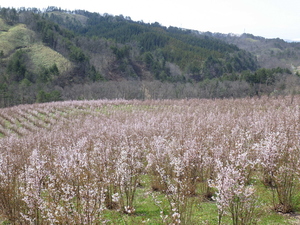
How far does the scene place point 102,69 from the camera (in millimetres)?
105688

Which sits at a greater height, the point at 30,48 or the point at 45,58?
the point at 30,48

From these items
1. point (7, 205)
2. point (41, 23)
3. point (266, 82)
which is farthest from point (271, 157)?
point (41, 23)

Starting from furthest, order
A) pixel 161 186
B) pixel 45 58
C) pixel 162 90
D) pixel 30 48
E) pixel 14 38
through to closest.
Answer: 1. pixel 14 38
2. pixel 30 48
3. pixel 45 58
4. pixel 162 90
5. pixel 161 186

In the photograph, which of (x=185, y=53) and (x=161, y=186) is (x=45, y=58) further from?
(x=161, y=186)

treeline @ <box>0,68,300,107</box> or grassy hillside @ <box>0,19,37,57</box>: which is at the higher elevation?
grassy hillside @ <box>0,19,37,57</box>

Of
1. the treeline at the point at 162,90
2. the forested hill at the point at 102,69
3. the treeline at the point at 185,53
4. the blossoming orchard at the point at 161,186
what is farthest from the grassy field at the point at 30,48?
the blossoming orchard at the point at 161,186

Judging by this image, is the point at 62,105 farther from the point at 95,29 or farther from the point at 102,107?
the point at 95,29

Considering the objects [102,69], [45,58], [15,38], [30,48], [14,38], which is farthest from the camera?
[102,69]

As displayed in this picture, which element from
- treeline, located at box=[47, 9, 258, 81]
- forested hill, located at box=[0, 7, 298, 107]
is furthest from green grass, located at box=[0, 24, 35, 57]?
treeline, located at box=[47, 9, 258, 81]

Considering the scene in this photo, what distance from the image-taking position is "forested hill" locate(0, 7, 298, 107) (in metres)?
62.4

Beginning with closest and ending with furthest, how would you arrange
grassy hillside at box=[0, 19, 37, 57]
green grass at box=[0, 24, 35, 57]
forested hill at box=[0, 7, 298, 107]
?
forested hill at box=[0, 7, 298, 107], green grass at box=[0, 24, 35, 57], grassy hillside at box=[0, 19, 37, 57]

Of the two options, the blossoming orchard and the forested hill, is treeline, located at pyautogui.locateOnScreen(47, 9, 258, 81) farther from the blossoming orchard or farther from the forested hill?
the blossoming orchard

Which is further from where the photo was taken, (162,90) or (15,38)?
(15,38)

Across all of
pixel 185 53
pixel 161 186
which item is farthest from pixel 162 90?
pixel 185 53
